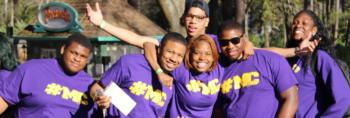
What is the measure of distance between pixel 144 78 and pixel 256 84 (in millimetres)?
872

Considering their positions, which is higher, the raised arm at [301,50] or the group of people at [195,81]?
the raised arm at [301,50]

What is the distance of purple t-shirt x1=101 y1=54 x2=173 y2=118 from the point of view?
4.95m

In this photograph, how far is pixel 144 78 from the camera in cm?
498

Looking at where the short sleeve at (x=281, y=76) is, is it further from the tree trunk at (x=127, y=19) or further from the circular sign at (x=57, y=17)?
Answer: the circular sign at (x=57, y=17)

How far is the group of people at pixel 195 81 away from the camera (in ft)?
16.2

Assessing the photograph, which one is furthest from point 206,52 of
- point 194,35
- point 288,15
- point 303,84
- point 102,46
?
point 102,46

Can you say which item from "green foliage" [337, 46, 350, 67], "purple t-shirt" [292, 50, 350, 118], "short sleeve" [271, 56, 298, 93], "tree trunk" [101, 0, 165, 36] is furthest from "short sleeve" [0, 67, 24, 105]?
"green foliage" [337, 46, 350, 67]

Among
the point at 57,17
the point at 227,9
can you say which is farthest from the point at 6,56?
the point at 57,17

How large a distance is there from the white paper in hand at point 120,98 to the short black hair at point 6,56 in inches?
45.7

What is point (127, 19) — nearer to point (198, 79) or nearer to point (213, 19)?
point (213, 19)

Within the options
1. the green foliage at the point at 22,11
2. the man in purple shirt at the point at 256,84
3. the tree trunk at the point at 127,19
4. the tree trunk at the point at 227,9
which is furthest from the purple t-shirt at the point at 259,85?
the green foliage at the point at 22,11

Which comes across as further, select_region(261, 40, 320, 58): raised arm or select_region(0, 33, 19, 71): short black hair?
select_region(0, 33, 19, 71): short black hair

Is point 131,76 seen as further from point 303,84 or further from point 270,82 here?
point 303,84

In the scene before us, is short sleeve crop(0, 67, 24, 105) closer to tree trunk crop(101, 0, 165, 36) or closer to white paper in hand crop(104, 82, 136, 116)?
white paper in hand crop(104, 82, 136, 116)
